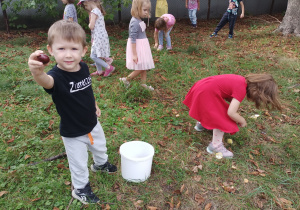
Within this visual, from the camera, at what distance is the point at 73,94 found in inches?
72.7

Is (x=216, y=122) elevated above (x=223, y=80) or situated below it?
below

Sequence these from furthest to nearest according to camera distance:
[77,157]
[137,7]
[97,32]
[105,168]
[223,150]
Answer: [97,32]
[137,7]
[223,150]
[105,168]
[77,157]

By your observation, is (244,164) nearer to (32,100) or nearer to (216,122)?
(216,122)

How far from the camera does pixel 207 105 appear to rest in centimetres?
282

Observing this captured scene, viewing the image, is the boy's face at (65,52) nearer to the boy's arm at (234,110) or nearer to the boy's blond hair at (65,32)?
the boy's blond hair at (65,32)

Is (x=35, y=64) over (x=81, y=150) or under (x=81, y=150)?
over

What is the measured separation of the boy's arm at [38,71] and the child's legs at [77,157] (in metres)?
0.61

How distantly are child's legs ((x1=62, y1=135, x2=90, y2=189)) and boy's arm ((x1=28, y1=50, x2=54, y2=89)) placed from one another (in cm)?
61

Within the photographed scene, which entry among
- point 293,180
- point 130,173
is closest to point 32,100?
point 130,173

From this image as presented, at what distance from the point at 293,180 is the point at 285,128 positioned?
112 centimetres

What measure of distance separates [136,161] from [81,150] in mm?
552

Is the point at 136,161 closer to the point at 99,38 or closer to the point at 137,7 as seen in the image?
the point at 137,7

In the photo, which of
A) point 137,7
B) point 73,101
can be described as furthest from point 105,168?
point 137,7

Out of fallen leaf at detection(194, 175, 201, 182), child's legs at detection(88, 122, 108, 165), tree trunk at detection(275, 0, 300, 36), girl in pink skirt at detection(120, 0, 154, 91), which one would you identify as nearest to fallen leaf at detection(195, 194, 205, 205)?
fallen leaf at detection(194, 175, 201, 182)
